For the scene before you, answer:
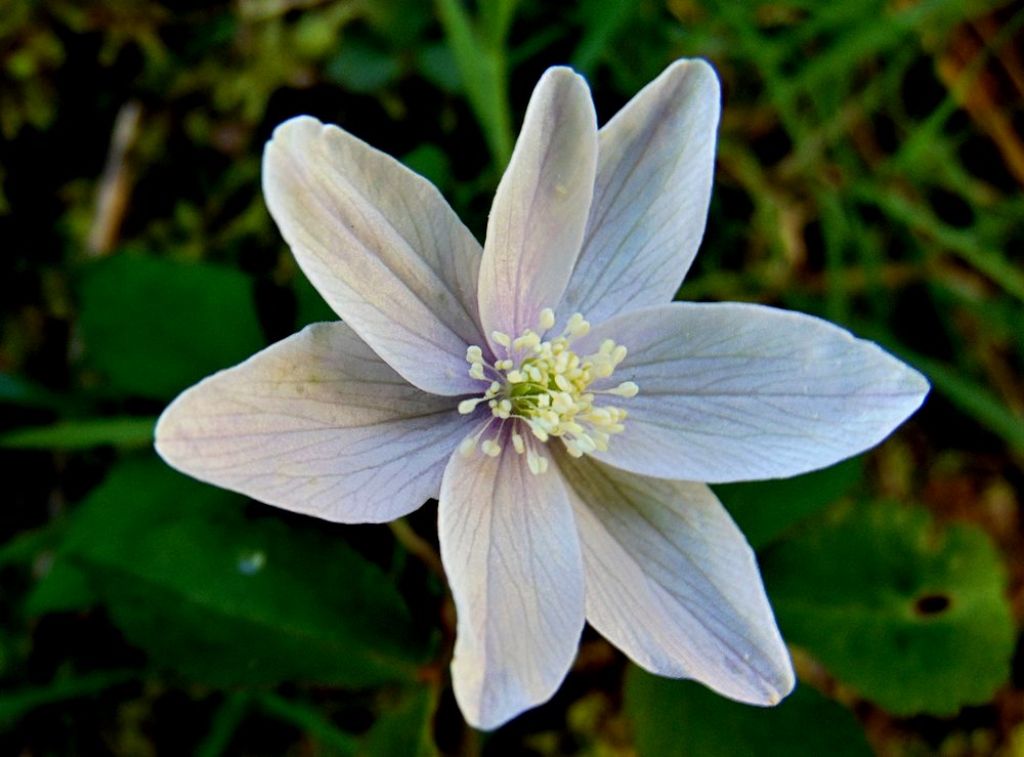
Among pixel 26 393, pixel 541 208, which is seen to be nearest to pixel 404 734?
pixel 541 208

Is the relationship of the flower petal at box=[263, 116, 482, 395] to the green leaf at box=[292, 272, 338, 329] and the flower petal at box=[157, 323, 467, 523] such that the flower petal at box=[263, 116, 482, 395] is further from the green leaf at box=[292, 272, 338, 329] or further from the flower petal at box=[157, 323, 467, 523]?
the green leaf at box=[292, 272, 338, 329]

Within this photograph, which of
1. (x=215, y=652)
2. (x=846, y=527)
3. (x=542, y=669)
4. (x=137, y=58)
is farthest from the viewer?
(x=137, y=58)

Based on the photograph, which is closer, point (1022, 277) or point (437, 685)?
point (437, 685)

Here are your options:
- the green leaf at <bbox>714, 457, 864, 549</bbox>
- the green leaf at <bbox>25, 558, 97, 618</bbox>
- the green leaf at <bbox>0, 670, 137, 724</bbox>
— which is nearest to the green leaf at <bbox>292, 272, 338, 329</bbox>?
the green leaf at <bbox>25, 558, 97, 618</bbox>

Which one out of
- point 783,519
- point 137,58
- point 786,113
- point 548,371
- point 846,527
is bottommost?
point 846,527

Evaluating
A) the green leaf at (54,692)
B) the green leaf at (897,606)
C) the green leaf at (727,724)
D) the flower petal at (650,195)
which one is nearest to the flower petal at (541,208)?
the flower petal at (650,195)

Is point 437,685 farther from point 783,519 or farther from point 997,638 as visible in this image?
point 997,638

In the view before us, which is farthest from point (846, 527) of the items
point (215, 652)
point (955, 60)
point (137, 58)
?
point (137, 58)
